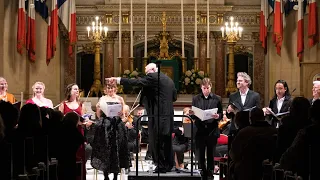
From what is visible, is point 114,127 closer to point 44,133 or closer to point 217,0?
point 44,133

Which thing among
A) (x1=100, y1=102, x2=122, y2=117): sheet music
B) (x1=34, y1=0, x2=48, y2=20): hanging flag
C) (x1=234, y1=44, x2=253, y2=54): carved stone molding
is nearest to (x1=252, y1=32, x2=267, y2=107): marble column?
(x1=234, y1=44, x2=253, y2=54): carved stone molding

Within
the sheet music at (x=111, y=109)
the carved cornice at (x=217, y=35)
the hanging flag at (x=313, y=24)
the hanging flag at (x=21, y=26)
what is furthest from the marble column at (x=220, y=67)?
the sheet music at (x=111, y=109)

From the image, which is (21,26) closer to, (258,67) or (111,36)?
(111,36)

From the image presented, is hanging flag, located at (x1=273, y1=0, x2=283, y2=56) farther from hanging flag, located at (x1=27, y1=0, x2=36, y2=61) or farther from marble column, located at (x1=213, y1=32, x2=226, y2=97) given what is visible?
hanging flag, located at (x1=27, y1=0, x2=36, y2=61)

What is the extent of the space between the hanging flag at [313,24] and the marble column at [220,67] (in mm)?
3906

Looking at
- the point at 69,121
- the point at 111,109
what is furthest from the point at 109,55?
the point at 69,121

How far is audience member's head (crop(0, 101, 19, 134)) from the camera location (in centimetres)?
559

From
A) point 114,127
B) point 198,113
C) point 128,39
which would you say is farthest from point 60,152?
point 128,39

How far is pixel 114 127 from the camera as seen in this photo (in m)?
9.34

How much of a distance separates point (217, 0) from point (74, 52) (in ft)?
14.3

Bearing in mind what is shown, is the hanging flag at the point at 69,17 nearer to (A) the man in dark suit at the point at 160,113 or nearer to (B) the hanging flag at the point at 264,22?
(B) the hanging flag at the point at 264,22

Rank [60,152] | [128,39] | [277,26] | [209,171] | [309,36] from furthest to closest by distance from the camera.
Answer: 1. [128,39]
2. [277,26]
3. [309,36]
4. [209,171]
5. [60,152]

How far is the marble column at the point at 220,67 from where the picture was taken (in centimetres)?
1827

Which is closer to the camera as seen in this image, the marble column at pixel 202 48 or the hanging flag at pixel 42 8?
the hanging flag at pixel 42 8
